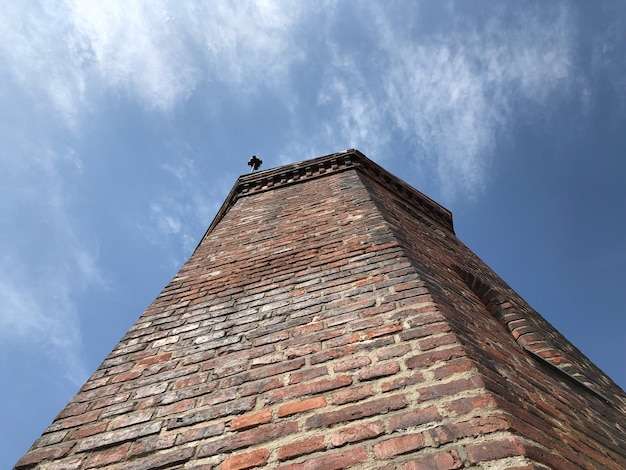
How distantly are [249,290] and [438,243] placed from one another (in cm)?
211

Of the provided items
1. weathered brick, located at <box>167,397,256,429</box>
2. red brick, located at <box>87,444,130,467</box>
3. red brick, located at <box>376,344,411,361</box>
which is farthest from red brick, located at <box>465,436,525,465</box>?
red brick, located at <box>87,444,130,467</box>

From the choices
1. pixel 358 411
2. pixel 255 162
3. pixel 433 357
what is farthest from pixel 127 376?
pixel 255 162

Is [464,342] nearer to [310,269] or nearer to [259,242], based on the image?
[310,269]

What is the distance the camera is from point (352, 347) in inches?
79.8

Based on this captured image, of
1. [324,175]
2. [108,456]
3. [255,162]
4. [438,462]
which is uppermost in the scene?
[255,162]

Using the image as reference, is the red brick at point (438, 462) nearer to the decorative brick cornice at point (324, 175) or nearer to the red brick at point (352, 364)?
the red brick at point (352, 364)

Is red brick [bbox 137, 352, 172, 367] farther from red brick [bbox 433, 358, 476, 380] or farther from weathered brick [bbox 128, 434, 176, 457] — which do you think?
red brick [bbox 433, 358, 476, 380]

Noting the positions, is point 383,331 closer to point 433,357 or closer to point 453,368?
point 433,357

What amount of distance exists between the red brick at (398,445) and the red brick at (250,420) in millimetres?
518

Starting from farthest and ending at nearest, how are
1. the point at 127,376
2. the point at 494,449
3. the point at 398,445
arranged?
the point at 127,376
the point at 398,445
the point at 494,449

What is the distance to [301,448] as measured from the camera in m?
1.58

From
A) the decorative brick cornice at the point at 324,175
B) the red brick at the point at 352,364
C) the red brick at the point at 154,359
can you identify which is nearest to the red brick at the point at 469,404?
the red brick at the point at 352,364

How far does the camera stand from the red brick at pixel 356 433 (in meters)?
1.54

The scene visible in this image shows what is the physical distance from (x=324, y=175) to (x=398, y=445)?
428 centimetres
